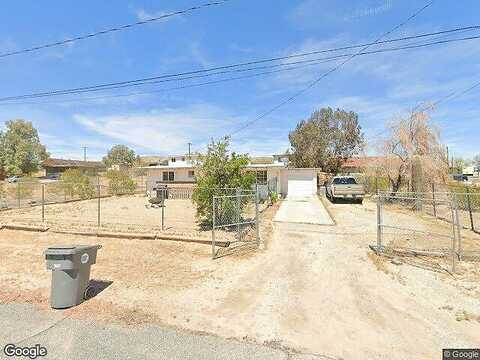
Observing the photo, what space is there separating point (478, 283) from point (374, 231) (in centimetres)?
487

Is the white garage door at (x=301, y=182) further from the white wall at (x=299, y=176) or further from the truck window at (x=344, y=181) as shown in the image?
the truck window at (x=344, y=181)

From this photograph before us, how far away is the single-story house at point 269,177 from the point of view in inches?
966

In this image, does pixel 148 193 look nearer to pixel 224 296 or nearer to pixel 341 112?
pixel 224 296

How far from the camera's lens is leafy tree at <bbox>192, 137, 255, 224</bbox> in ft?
33.1

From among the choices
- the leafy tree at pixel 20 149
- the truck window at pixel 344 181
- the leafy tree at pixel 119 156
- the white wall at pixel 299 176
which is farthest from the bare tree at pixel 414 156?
the leafy tree at pixel 119 156

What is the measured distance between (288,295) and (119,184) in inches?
935

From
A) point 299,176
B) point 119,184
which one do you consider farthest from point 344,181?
point 119,184

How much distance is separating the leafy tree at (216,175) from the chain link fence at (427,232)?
4550mm

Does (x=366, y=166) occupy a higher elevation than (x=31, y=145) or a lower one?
lower

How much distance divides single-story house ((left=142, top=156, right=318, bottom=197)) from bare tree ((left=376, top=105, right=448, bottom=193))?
292 inches

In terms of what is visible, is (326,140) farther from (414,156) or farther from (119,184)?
(119,184)

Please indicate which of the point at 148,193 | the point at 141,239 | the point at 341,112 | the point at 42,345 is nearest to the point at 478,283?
the point at 42,345

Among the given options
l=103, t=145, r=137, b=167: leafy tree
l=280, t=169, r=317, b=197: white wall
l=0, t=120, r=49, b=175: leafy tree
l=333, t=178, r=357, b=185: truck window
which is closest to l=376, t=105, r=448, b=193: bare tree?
l=333, t=178, r=357, b=185: truck window

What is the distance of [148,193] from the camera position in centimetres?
2569
